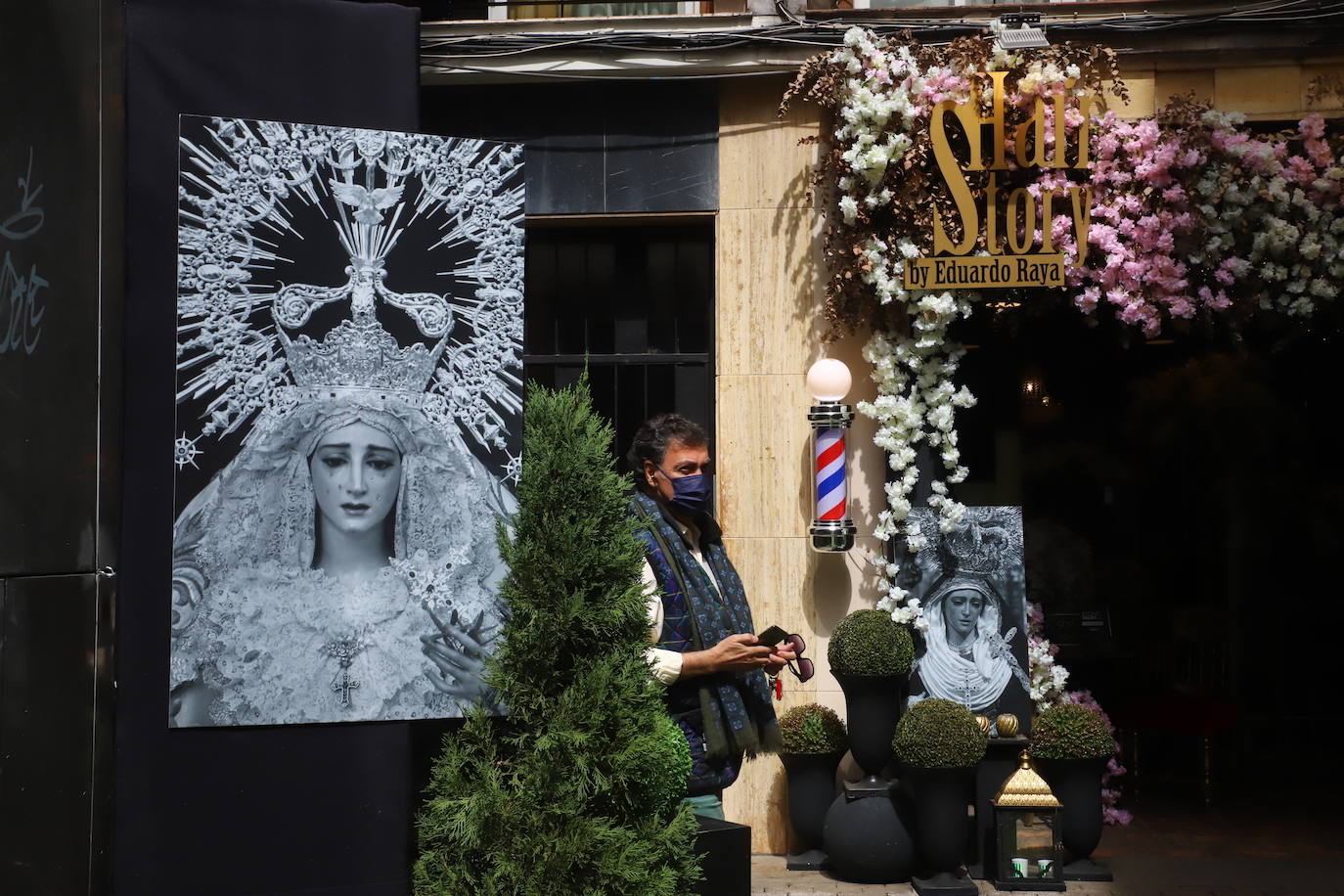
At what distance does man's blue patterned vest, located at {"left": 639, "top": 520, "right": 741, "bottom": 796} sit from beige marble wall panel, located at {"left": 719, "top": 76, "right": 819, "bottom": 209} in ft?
13.5

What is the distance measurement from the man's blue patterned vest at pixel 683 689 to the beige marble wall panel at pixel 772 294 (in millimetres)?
3709

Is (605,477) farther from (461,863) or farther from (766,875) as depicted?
(766,875)

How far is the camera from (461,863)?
15.4 ft

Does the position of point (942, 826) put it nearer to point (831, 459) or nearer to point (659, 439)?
point (831, 459)

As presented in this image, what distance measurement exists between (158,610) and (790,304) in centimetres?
488

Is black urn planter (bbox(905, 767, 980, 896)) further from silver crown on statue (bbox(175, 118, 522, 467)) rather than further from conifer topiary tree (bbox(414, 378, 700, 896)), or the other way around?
silver crown on statue (bbox(175, 118, 522, 467))

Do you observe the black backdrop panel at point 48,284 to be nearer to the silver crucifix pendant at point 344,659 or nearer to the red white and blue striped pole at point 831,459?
the silver crucifix pendant at point 344,659

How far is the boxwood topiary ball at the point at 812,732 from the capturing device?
26.8ft

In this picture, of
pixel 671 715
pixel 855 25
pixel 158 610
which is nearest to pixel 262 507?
pixel 158 610

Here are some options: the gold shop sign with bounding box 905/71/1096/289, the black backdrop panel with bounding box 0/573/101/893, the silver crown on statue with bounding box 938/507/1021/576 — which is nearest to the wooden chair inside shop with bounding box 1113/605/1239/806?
the silver crown on statue with bounding box 938/507/1021/576

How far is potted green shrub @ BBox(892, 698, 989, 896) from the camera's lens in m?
7.64

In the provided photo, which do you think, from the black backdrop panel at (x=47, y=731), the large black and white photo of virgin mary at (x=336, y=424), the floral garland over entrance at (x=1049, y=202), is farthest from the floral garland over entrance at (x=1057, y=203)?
the black backdrop panel at (x=47, y=731)

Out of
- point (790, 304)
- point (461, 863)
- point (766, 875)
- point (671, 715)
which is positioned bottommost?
point (766, 875)

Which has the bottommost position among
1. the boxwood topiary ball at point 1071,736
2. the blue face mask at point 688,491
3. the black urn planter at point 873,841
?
the black urn planter at point 873,841
